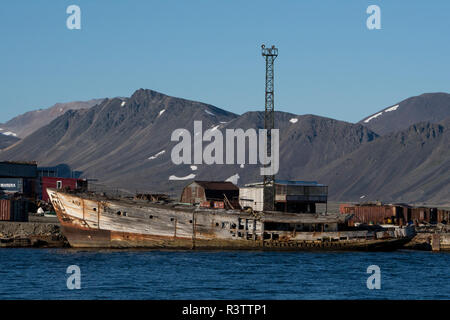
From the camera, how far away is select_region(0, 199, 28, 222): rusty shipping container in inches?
3807

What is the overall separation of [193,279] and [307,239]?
80.6 feet

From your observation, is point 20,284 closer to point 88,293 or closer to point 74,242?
point 88,293

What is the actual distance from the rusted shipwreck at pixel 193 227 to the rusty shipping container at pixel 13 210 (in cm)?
2124

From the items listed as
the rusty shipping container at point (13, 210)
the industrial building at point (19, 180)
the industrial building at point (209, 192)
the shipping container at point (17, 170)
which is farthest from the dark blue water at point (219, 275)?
the shipping container at point (17, 170)

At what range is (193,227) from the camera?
252 feet

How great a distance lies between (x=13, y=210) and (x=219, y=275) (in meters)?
47.5

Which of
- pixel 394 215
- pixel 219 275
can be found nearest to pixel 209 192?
pixel 394 215

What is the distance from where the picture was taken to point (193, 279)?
182 feet

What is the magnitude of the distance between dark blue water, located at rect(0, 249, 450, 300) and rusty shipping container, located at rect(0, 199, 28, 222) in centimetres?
1897

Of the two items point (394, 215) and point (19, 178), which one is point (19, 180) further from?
point (394, 215)

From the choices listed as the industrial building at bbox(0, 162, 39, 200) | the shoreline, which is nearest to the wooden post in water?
the shoreline

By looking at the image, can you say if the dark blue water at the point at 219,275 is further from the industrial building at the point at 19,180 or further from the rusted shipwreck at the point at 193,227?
the industrial building at the point at 19,180

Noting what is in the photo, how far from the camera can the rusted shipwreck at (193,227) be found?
77.0 metres
